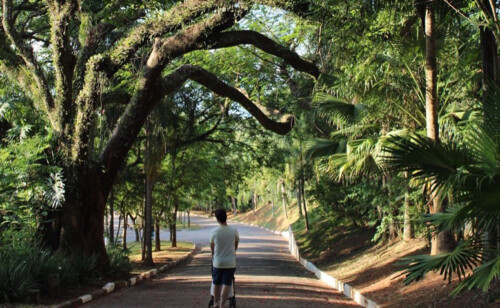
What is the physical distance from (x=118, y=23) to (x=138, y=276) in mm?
6866

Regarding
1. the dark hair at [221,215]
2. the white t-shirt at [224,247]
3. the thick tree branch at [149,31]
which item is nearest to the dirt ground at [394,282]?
the white t-shirt at [224,247]

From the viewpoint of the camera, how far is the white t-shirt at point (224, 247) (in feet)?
24.3

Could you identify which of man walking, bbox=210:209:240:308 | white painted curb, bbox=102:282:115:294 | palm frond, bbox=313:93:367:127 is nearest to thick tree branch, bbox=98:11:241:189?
white painted curb, bbox=102:282:115:294

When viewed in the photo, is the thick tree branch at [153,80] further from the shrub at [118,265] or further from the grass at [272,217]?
the grass at [272,217]

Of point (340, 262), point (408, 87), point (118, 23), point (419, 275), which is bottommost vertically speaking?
point (340, 262)

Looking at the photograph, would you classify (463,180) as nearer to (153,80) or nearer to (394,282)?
(394,282)

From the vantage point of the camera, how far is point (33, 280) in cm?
915

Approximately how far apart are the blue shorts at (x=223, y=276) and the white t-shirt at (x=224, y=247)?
3.1 inches

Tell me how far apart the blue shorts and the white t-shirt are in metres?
0.08

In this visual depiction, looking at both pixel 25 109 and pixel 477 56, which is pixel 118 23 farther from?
pixel 477 56

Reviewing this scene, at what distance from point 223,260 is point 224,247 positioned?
186mm

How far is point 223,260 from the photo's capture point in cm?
739

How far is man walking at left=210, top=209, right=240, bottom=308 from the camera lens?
24.2 ft

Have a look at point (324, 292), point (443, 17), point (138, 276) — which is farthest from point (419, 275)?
point (138, 276)
